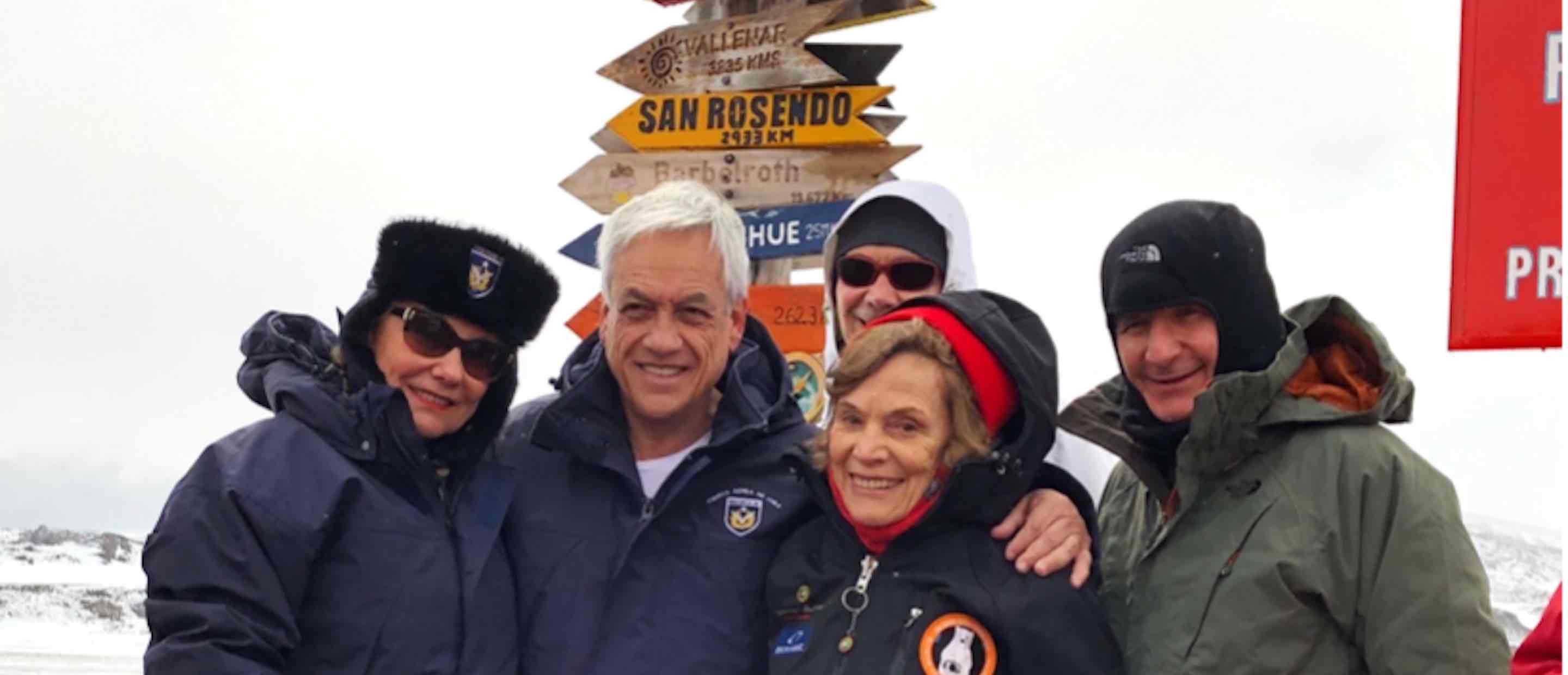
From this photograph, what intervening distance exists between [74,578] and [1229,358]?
1132 cm

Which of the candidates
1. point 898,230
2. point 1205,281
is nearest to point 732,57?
point 898,230

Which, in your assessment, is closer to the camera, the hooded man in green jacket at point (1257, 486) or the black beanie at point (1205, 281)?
the hooded man in green jacket at point (1257, 486)

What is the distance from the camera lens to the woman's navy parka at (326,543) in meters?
2.21

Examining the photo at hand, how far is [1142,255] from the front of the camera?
8.11ft

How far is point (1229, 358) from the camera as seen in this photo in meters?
2.45

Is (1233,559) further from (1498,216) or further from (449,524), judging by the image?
(449,524)

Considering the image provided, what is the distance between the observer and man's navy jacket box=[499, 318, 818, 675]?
255 centimetres

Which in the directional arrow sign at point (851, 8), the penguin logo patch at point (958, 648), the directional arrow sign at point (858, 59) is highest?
the directional arrow sign at point (851, 8)

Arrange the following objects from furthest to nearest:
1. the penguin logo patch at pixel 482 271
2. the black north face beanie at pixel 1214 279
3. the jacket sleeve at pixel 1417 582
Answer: the penguin logo patch at pixel 482 271 → the black north face beanie at pixel 1214 279 → the jacket sleeve at pixel 1417 582

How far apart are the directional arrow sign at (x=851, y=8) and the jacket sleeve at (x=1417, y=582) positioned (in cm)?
351

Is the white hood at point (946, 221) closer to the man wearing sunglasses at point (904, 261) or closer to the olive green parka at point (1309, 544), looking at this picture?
the man wearing sunglasses at point (904, 261)

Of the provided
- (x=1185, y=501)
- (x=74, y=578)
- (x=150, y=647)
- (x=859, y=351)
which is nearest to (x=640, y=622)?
(x=859, y=351)

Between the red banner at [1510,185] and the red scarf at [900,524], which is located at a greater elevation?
the red banner at [1510,185]

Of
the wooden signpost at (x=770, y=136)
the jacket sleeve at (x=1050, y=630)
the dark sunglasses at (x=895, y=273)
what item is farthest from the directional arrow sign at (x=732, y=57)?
the jacket sleeve at (x=1050, y=630)
